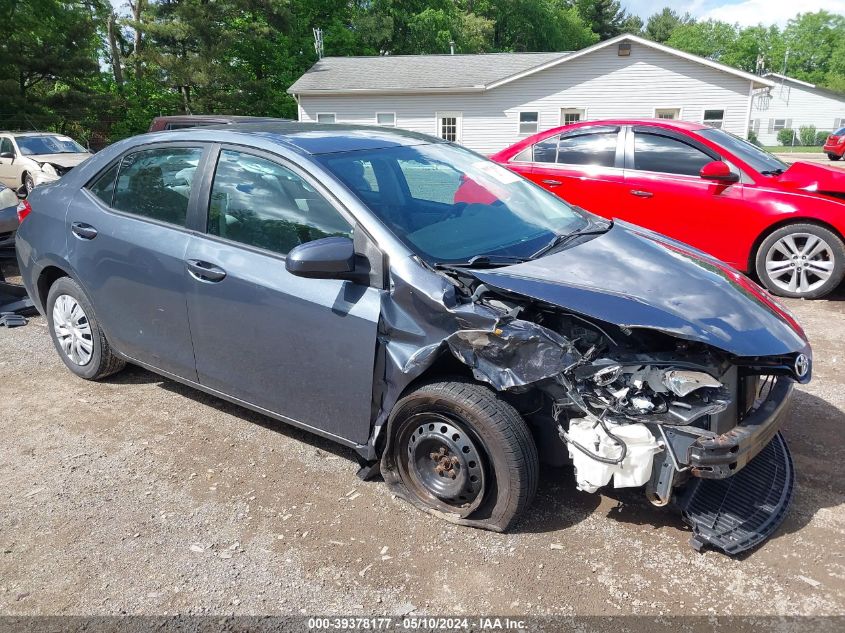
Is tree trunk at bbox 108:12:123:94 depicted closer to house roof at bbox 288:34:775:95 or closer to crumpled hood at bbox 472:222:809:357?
house roof at bbox 288:34:775:95

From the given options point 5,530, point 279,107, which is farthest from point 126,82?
point 5,530

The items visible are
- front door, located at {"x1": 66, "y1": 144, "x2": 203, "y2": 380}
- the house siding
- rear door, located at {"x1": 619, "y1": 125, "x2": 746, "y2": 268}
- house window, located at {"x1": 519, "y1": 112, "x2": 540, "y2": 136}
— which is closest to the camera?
front door, located at {"x1": 66, "y1": 144, "x2": 203, "y2": 380}

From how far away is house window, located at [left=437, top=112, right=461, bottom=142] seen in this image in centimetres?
2706

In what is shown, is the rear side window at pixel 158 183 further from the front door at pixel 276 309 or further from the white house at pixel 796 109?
the white house at pixel 796 109

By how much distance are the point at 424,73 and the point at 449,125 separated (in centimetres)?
247

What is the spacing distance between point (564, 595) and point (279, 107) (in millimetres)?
35417

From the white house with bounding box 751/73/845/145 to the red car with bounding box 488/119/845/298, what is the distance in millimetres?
52141

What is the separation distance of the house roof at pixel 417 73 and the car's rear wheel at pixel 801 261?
69.1 feet

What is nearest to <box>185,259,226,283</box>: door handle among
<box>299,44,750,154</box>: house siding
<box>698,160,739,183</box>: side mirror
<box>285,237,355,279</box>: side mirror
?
<box>285,237,355,279</box>: side mirror

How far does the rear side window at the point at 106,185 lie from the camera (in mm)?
4090

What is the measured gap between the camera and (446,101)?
88.4 feet

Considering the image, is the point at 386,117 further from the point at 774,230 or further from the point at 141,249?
the point at 141,249

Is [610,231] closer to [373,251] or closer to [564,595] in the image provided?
[373,251]

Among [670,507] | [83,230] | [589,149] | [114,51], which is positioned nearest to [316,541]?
[670,507]
